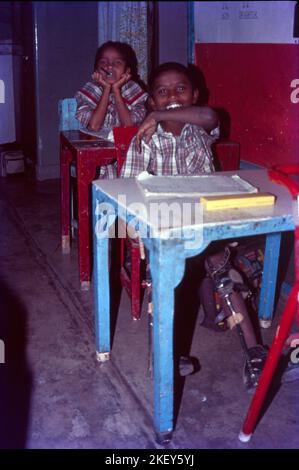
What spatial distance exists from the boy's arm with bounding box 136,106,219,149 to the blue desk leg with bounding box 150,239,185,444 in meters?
0.99

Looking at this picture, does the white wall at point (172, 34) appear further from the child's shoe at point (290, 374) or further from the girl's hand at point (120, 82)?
the child's shoe at point (290, 374)

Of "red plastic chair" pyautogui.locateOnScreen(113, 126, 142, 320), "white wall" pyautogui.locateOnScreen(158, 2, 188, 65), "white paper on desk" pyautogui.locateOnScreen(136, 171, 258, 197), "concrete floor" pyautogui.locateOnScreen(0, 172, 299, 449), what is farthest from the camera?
"white wall" pyautogui.locateOnScreen(158, 2, 188, 65)

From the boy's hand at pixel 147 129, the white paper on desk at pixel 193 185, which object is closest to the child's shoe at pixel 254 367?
Result: the white paper on desk at pixel 193 185

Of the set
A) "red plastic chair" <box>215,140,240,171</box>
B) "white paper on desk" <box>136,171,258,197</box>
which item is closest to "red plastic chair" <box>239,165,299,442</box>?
"white paper on desk" <box>136,171,258,197</box>

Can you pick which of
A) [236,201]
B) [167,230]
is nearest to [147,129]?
[236,201]

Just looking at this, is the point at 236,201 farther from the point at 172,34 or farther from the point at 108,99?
the point at 172,34

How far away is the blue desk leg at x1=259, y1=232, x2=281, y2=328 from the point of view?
2.55 m

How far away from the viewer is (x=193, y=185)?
1833 mm

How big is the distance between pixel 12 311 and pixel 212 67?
83.2 inches

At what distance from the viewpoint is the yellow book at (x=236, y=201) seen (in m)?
1.61

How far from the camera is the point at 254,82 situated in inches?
124

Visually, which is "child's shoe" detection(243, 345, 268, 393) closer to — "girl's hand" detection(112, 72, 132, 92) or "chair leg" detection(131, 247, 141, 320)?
"chair leg" detection(131, 247, 141, 320)

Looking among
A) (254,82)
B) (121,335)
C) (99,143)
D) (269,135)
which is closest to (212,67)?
(254,82)
